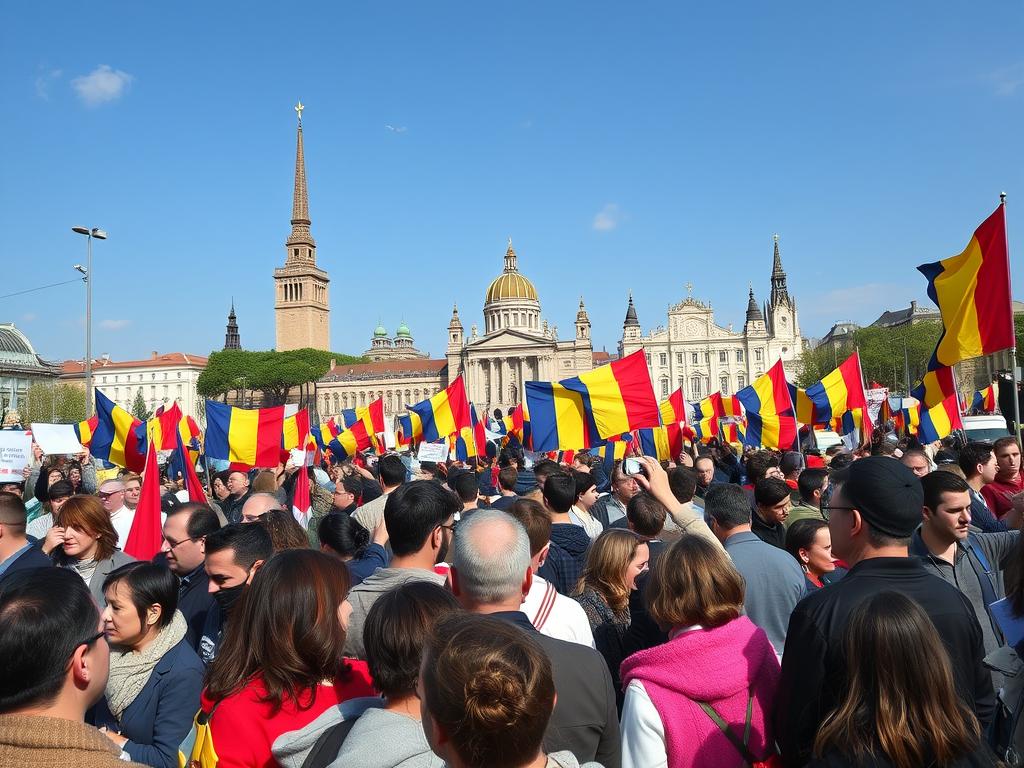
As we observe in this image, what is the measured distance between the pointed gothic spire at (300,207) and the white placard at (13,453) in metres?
110

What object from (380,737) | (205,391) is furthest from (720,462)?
(205,391)

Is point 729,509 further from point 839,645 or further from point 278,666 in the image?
point 278,666

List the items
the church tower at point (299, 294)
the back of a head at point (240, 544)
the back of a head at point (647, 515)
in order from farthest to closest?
the church tower at point (299, 294)
the back of a head at point (647, 515)
the back of a head at point (240, 544)

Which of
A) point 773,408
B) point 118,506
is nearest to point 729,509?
point 118,506

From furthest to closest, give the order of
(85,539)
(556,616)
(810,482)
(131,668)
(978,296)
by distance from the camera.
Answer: (978,296) < (810,482) < (85,539) < (556,616) < (131,668)

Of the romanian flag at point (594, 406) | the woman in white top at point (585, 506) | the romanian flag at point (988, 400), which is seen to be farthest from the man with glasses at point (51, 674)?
the romanian flag at point (988, 400)

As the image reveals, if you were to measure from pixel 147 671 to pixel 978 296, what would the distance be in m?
7.24

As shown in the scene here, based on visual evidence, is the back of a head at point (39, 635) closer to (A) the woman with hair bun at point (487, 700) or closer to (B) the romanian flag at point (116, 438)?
(A) the woman with hair bun at point (487, 700)

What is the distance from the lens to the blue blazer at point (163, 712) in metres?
2.95

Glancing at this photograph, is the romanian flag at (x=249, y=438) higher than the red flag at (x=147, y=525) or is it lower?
higher

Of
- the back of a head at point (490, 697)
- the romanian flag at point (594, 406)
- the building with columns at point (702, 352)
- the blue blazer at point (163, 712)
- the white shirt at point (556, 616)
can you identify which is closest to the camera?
the back of a head at point (490, 697)

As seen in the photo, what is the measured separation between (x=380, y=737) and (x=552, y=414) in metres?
8.19

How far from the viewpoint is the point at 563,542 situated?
5391 mm

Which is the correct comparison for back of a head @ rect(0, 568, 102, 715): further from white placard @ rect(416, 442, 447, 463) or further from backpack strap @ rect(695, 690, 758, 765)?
white placard @ rect(416, 442, 447, 463)
